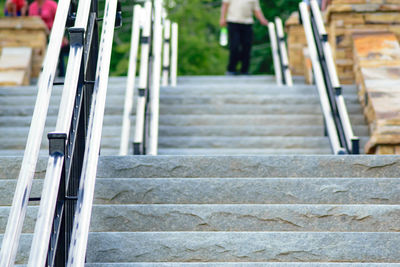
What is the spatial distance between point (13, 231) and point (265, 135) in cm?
428

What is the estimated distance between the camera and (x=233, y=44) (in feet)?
34.0

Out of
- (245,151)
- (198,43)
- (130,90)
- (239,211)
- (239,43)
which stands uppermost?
(198,43)

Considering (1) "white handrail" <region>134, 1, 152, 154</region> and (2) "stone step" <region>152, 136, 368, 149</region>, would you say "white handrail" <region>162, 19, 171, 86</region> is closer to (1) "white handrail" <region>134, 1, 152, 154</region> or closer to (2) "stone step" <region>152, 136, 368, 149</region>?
(1) "white handrail" <region>134, 1, 152, 154</region>

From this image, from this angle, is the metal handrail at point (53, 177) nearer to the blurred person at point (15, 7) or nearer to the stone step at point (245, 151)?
the stone step at point (245, 151)

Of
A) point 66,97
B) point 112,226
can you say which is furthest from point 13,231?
point 112,226

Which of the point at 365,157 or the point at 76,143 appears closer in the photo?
the point at 76,143

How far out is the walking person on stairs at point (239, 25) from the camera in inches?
406

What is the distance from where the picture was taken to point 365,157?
4539 mm

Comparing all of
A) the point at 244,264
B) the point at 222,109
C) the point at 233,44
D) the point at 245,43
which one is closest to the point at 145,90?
the point at 222,109

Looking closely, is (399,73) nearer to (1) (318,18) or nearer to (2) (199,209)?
(1) (318,18)

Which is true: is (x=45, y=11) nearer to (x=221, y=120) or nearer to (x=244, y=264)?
(x=221, y=120)

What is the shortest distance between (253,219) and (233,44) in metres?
6.46

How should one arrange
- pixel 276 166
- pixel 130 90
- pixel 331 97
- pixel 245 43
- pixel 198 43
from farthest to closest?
1. pixel 198 43
2. pixel 245 43
3. pixel 130 90
4. pixel 331 97
5. pixel 276 166

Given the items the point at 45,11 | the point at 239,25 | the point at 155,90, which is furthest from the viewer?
the point at 45,11
